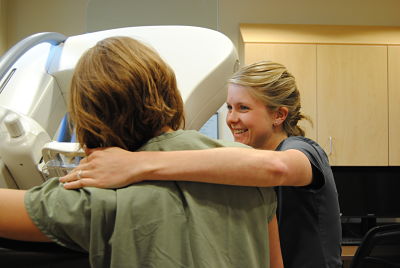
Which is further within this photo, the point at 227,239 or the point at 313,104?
the point at 313,104

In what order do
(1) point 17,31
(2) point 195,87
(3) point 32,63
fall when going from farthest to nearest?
(1) point 17,31 → (3) point 32,63 → (2) point 195,87

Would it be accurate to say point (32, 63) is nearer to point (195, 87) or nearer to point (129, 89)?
point (195, 87)

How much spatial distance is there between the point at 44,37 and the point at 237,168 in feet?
2.72

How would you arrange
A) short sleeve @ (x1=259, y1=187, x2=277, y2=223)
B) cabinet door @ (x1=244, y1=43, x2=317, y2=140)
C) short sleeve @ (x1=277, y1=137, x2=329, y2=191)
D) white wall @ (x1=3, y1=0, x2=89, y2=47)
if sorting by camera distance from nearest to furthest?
short sleeve @ (x1=259, y1=187, x2=277, y2=223) < short sleeve @ (x1=277, y1=137, x2=329, y2=191) < cabinet door @ (x1=244, y1=43, x2=317, y2=140) < white wall @ (x1=3, y1=0, x2=89, y2=47)

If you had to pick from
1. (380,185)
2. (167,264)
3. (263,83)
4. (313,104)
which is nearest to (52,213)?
(167,264)

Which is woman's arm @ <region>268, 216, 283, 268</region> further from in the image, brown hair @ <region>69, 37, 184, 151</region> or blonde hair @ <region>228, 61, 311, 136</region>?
blonde hair @ <region>228, 61, 311, 136</region>

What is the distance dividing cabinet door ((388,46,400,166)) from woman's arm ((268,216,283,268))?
2.89m

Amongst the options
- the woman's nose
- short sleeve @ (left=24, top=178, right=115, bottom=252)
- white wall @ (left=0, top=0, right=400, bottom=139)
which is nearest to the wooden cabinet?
white wall @ (left=0, top=0, right=400, bottom=139)

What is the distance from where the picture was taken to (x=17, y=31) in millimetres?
3689

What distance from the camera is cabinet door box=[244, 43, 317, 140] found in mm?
3357

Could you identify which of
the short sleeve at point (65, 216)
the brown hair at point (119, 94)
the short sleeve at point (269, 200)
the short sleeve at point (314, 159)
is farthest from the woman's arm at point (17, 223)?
the short sleeve at point (314, 159)

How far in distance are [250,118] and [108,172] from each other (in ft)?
2.20

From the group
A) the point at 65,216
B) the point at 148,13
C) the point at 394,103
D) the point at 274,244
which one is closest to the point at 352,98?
the point at 394,103

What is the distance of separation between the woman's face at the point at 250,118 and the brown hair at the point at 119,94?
22.2 inches
